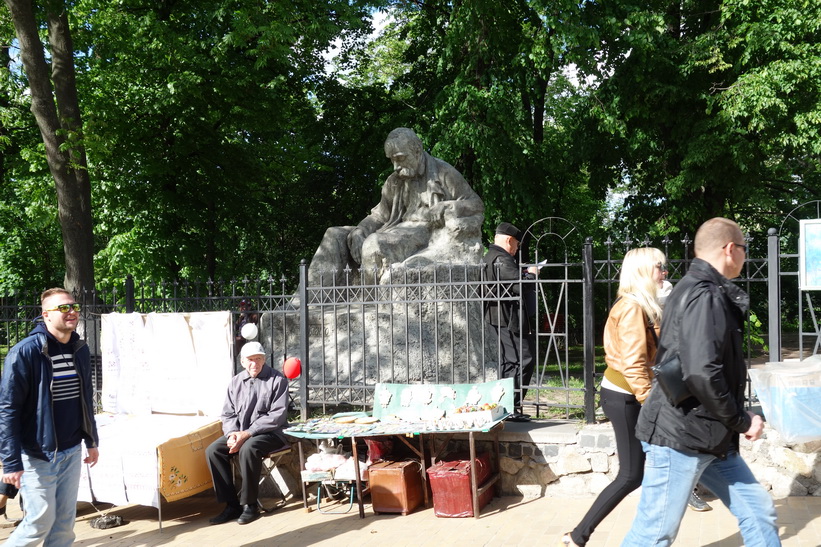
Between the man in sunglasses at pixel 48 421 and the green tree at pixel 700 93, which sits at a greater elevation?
the green tree at pixel 700 93

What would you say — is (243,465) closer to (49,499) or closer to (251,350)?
(251,350)

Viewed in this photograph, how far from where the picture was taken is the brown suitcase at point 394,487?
225 inches

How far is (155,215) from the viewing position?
48.1 ft

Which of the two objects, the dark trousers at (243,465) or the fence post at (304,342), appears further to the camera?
the fence post at (304,342)

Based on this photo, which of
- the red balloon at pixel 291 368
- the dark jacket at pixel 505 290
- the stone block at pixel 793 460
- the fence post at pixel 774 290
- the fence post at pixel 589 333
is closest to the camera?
the stone block at pixel 793 460

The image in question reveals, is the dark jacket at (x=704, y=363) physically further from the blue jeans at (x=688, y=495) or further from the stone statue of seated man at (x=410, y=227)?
the stone statue of seated man at (x=410, y=227)

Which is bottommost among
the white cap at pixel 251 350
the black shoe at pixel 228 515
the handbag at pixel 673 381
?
the black shoe at pixel 228 515

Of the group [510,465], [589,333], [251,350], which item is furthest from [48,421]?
[589,333]

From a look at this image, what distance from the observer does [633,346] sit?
3904 mm

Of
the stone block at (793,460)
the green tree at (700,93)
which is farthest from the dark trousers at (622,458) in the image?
the green tree at (700,93)

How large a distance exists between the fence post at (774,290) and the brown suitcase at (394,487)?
2.96 metres

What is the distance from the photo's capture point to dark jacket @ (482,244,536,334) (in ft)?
20.7

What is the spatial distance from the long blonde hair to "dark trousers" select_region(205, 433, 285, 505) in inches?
127

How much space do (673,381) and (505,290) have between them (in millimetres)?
3316
